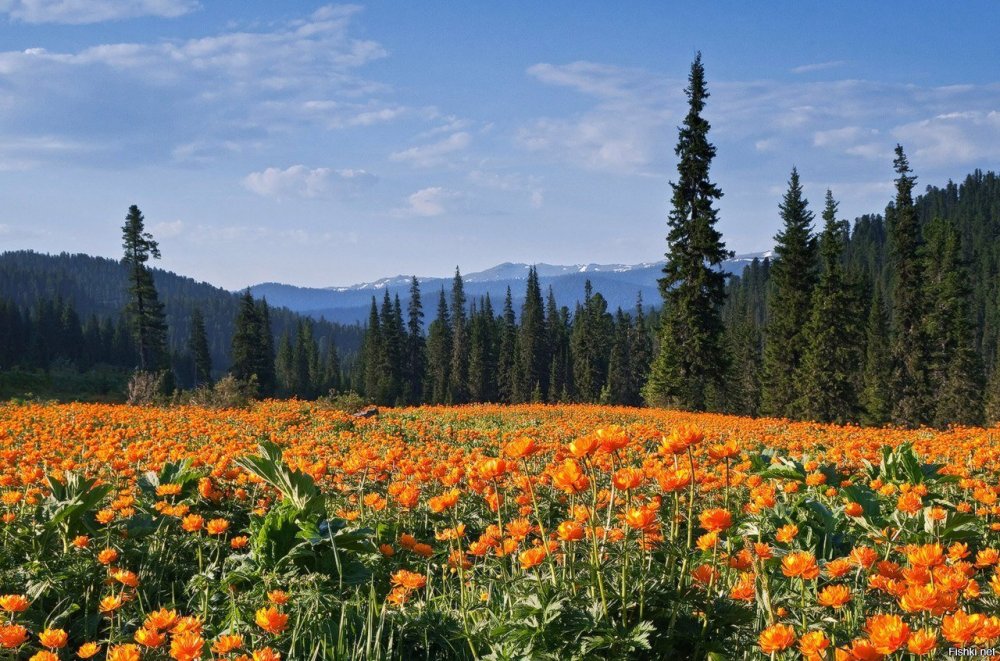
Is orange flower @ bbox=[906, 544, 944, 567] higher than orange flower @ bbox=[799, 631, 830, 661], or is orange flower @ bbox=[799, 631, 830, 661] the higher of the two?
orange flower @ bbox=[906, 544, 944, 567]

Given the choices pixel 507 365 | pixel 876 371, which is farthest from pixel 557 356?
pixel 876 371

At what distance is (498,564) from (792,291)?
38.7 m

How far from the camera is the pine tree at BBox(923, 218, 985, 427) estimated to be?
40625 millimetres

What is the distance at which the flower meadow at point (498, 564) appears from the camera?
243 cm

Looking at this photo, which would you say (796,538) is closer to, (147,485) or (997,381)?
(147,485)

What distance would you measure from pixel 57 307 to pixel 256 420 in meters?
109

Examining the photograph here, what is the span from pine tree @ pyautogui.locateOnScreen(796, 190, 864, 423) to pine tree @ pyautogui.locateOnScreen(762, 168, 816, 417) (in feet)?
5.79

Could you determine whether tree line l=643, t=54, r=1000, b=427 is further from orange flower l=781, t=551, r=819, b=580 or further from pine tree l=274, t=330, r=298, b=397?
pine tree l=274, t=330, r=298, b=397

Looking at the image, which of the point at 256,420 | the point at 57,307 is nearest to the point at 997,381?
the point at 256,420

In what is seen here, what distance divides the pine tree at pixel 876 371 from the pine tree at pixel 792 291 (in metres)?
4.47

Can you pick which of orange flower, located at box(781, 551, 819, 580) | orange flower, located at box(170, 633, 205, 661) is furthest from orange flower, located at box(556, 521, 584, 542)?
orange flower, located at box(170, 633, 205, 661)

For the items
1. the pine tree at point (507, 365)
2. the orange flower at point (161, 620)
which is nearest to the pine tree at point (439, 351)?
the pine tree at point (507, 365)

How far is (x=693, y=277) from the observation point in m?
30.7

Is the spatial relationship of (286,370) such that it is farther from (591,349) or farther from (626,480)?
(626,480)
